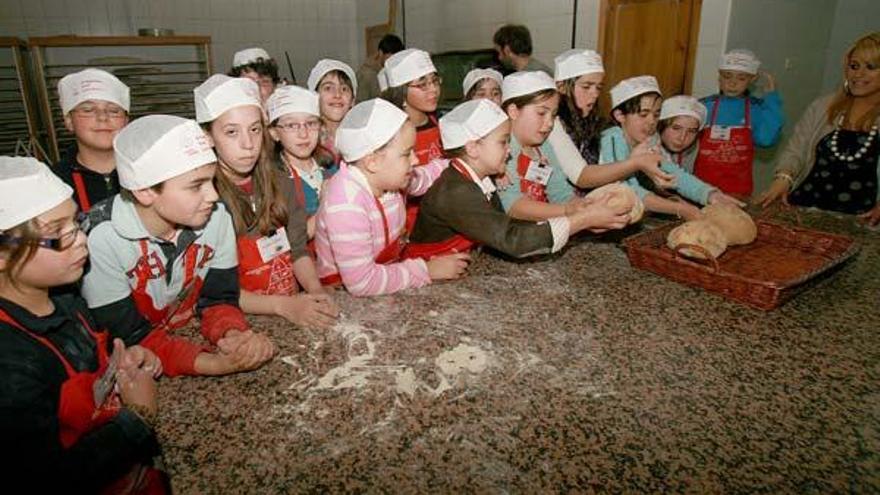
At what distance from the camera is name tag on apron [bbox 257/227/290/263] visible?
153cm

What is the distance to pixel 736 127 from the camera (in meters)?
2.86

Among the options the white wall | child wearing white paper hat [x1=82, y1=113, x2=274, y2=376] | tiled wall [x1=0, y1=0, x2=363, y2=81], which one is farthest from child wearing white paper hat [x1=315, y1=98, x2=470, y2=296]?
tiled wall [x1=0, y1=0, x2=363, y2=81]

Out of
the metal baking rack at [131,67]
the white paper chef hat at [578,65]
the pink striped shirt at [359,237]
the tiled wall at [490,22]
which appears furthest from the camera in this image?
the metal baking rack at [131,67]

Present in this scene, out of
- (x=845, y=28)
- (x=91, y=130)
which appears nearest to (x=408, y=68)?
(x=91, y=130)

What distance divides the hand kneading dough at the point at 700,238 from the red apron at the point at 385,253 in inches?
32.3

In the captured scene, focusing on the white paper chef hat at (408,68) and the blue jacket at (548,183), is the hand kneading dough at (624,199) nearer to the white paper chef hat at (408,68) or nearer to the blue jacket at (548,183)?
the blue jacket at (548,183)

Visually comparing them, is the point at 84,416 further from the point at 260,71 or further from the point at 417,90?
the point at 260,71

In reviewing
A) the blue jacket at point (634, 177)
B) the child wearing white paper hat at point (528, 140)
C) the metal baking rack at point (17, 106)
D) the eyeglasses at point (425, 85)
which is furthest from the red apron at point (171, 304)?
the metal baking rack at point (17, 106)

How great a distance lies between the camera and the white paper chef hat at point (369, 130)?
4.76 ft

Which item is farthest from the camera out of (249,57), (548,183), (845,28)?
(845,28)

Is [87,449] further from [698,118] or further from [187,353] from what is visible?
[698,118]

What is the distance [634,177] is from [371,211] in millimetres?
1324

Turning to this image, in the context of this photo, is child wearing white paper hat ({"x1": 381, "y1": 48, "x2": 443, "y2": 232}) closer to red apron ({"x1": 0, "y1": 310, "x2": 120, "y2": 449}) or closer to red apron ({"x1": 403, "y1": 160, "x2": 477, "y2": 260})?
red apron ({"x1": 403, "y1": 160, "x2": 477, "y2": 260})

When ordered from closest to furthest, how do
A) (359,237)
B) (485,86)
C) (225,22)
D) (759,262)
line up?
1. (359,237)
2. (759,262)
3. (485,86)
4. (225,22)
